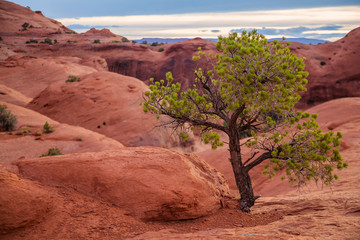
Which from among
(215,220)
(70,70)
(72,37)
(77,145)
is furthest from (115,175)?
(72,37)

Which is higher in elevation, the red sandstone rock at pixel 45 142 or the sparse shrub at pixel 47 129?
the sparse shrub at pixel 47 129

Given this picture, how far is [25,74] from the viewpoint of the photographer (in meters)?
Result: 38.2

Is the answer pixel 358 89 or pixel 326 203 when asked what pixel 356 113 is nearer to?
pixel 326 203

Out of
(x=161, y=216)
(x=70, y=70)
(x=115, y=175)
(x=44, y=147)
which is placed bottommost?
(x=44, y=147)

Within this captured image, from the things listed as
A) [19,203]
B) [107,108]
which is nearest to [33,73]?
[107,108]

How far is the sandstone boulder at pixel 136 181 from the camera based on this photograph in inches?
283

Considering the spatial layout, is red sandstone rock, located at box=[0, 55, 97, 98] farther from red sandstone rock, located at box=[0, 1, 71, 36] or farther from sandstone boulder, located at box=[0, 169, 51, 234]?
sandstone boulder, located at box=[0, 169, 51, 234]

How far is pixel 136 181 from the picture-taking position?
295 inches

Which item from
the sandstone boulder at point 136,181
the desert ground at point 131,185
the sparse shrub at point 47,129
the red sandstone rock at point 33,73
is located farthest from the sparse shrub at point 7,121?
the red sandstone rock at point 33,73

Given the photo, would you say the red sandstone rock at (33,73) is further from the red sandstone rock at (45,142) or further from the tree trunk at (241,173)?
the tree trunk at (241,173)

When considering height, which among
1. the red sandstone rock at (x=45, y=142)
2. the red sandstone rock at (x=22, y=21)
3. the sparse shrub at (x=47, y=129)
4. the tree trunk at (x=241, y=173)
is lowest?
the red sandstone rock at (x=45, y=142)

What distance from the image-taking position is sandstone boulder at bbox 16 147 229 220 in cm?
718

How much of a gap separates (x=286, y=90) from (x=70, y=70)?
1377 inches

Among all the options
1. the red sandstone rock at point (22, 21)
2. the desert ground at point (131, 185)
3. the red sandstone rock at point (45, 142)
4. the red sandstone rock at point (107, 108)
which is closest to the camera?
the desert ground at point (131, 185)
